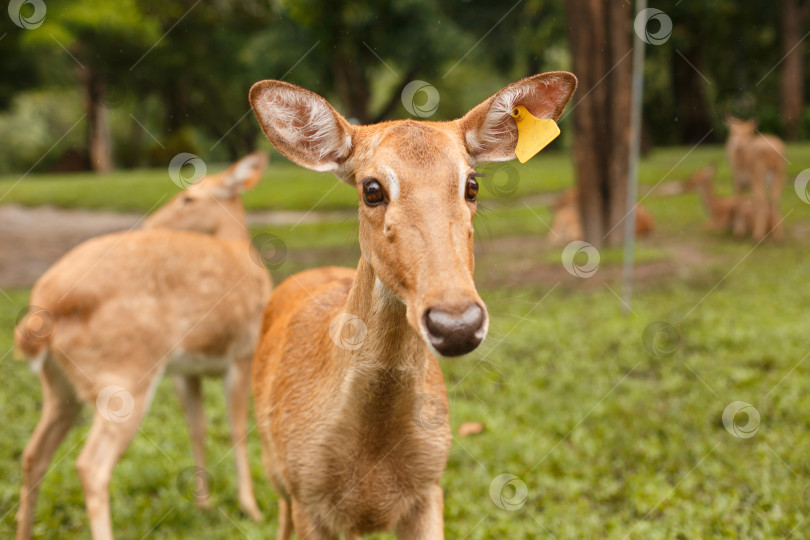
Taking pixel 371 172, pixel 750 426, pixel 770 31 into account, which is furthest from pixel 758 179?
pixel 770 31

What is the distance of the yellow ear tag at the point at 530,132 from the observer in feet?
8.54

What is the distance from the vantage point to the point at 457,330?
195 cm

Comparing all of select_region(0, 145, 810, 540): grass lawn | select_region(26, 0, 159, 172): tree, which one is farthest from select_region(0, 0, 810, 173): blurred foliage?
select_region(0, 145, 810, 540): grass lawn

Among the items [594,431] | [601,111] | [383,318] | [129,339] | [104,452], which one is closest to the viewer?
[383,318]

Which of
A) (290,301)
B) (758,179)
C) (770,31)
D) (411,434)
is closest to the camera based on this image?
(411,434)

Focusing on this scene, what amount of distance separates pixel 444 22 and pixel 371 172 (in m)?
17.7

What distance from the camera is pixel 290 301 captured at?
3.96 meters

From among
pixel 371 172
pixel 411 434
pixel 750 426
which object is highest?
pixel 371 172

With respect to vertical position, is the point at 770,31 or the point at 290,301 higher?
the point at 770,31

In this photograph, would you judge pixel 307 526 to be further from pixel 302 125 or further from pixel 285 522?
pixel 302 125

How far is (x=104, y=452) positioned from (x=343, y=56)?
14062 millimetres

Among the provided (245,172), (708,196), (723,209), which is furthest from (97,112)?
(245,172)

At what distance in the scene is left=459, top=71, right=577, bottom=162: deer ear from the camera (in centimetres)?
258

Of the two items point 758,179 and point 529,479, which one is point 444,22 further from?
point 529,479
